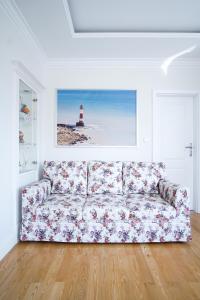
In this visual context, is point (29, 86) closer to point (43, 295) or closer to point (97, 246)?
point (97, 246)

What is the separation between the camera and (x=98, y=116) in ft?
12.1

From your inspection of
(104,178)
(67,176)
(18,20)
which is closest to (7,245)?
(67,176)

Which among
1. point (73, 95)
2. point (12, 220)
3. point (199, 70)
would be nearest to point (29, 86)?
point (73, 95)

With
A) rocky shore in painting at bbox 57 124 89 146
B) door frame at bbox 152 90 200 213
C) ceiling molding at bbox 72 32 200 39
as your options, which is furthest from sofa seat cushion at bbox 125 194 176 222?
ceiling molding at bbox 72 32 200 39

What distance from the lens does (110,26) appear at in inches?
113

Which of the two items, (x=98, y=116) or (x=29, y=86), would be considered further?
(x=98, y=116)

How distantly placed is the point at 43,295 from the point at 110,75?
124 inches

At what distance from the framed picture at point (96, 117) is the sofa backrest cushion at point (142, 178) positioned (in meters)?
0.55

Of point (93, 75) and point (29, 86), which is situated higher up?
point (93, 75)

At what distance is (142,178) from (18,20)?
253 cm

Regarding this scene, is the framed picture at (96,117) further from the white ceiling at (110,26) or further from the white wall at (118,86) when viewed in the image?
the white ceiling at (110,26)

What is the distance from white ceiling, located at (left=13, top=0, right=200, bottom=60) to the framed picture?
2.03 ft

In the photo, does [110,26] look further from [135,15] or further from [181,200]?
[181,200]

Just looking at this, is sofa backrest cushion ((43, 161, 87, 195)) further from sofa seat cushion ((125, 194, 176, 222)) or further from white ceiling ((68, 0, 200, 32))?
white ceiling ((68, 0, 200, 32))
